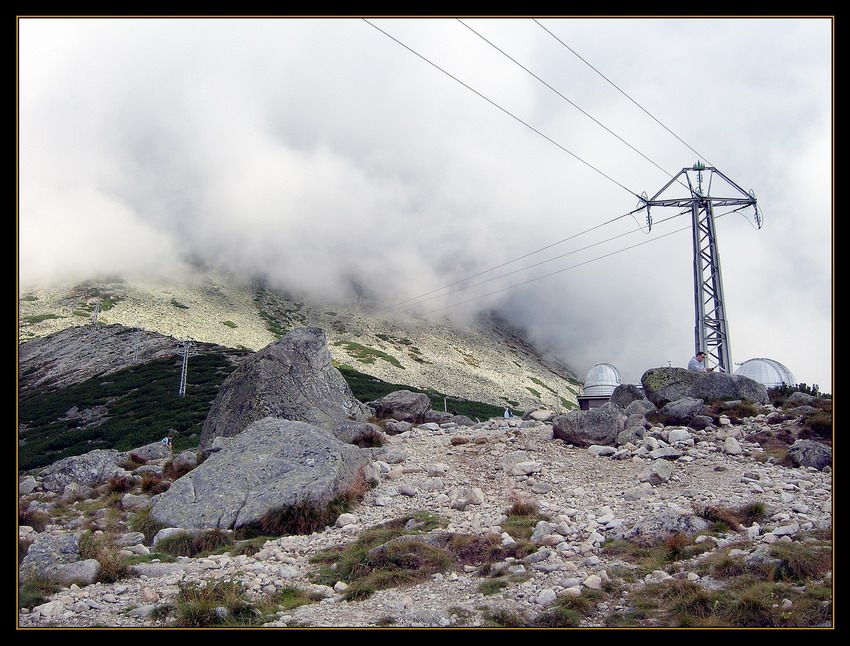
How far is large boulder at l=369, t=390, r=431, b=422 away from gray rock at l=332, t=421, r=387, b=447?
189 inches

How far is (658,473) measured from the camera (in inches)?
643

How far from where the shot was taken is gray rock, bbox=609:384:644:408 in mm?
26250

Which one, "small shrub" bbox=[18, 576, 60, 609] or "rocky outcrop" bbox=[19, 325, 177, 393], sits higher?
"rocky outcrop" bbox=[19, 325, 177, 393]

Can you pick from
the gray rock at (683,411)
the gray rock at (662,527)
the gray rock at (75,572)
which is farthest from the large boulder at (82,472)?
the gray rock at (683,411)

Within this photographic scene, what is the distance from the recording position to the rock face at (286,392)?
2320cm

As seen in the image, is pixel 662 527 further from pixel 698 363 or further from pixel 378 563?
pixel 698 363

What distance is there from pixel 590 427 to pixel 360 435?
774 centimetres

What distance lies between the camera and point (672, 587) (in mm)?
9336

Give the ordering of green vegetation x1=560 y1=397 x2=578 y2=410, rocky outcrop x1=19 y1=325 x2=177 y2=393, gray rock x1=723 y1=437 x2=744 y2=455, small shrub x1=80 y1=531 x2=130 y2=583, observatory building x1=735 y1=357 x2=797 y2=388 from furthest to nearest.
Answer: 1. green vegetation x1=560 y1=397 x2=578 y2=410
2. rocky outcrop x1=19 y1=325 x2=177 y2=393
3. observatory building x1=735 y1=357 x2=797 y2=388
4. gray rock x1=723 y1=437 x2=744 y2=455
5. small shrub x1=80 y1=531 x2=130 y2=583

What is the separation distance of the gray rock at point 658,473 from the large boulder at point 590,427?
322 centimetres

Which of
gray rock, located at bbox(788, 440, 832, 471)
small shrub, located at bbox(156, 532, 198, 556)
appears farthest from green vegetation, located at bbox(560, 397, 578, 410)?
small shrub, located at bbox(156, 532, 198, 556)

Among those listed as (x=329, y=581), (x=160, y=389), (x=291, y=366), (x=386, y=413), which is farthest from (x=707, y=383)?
(x=160, y=389)

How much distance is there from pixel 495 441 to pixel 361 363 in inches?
4172

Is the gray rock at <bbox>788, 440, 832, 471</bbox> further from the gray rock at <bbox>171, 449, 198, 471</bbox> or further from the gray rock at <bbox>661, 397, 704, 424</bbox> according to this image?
the gray rock at <bbox>171, 449, 198, 471</bbox>
